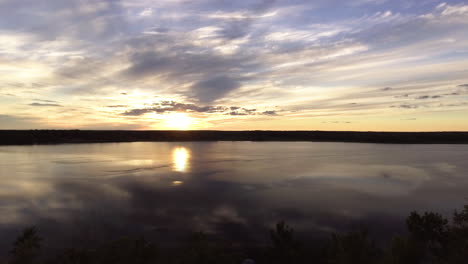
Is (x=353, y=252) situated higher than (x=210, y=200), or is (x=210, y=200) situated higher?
(x=353, y=252)

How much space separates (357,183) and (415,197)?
4.98m

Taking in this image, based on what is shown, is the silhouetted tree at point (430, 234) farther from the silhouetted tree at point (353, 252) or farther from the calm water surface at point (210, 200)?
the silhouetted tree at point (353, 252)

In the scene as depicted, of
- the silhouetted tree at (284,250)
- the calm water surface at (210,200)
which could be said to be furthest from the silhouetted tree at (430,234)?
the silhouetted tree at (284,250)

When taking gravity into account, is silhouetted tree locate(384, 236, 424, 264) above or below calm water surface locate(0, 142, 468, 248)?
above

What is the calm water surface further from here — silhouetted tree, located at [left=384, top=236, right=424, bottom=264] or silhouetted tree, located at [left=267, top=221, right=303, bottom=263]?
silhouetted tree, located at [left=384, top=236, right=424, bottom=264]

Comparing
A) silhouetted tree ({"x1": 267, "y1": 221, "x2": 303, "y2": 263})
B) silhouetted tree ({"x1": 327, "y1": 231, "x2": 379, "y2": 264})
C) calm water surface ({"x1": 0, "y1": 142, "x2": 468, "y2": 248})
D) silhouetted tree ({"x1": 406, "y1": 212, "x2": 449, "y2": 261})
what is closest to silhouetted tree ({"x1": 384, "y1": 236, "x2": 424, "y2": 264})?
silhouetted tree ({"x1": 327, "y1": 231, "x2": 379, "y2": 264})

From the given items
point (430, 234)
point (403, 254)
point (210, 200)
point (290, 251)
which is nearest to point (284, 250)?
point (290, 251)

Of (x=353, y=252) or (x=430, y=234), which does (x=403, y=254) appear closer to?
(x=353, y=252)

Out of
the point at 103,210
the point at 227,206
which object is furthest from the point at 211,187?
the point at 103,210

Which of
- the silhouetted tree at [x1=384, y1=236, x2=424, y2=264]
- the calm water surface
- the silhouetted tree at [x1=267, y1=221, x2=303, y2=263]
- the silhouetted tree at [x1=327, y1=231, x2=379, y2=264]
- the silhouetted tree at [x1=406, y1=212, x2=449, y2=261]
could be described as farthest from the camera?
the calm water surface

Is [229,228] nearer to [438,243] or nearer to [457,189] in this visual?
[438,243]

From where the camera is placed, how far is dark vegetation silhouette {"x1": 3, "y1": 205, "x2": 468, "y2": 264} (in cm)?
818

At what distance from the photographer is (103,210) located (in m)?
15.5

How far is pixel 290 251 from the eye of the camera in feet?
31.4
